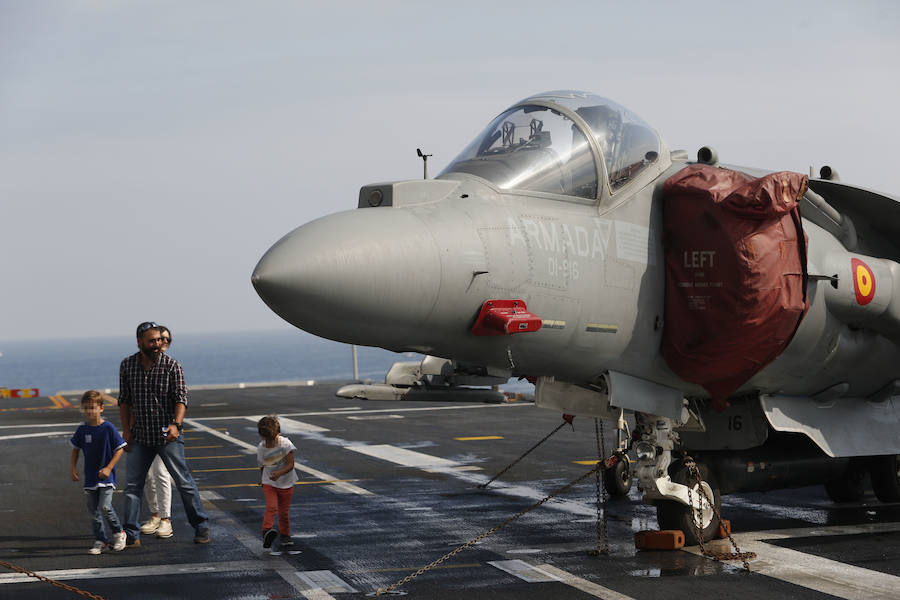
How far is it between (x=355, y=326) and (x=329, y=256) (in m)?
0.62

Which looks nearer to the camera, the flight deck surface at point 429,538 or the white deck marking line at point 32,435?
the flight deck surface at point 429,538

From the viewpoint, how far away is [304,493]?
14859 millimetres

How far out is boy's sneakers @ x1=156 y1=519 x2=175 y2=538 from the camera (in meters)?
11.4

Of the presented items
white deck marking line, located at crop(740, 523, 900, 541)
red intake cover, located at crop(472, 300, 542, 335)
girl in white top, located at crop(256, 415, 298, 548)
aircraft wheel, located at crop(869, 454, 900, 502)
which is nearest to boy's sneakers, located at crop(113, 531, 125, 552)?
girl in white top, located at crop(256, 415, 298, 548)

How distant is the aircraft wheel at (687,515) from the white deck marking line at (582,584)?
1.50 m

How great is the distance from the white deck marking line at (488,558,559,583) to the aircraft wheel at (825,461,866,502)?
5634 millimetres

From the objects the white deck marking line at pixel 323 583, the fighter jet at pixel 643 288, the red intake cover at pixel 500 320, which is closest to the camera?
the fighter jet at pixel 643 288

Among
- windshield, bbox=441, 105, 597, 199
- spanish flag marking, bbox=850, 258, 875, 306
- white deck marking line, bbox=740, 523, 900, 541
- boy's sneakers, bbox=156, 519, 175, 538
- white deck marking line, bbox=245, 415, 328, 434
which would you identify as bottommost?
white deck marking line, bbox=740, 523, 900, 541

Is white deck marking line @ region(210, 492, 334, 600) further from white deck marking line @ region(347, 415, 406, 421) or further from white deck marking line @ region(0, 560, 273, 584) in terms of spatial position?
white deck marking line @ region(347, 415, 406, 421)

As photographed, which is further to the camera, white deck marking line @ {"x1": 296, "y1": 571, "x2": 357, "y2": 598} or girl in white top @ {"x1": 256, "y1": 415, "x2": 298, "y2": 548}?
girl in white top @ {"x1": 256, "y1": 415, "x2": 298, "y2": 548}

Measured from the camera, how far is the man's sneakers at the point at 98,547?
34.6 ft

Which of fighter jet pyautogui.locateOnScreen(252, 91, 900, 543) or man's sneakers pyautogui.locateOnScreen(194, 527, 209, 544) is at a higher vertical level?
fighter jet pyautogui.locateOnScreen(252, 91, 900, 543)

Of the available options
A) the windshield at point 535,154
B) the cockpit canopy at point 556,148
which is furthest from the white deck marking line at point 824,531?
the windshield at point 535,154

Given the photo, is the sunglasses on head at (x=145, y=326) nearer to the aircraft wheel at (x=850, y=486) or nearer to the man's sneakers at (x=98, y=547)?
the man's sneakers at (x=98, y=547)
